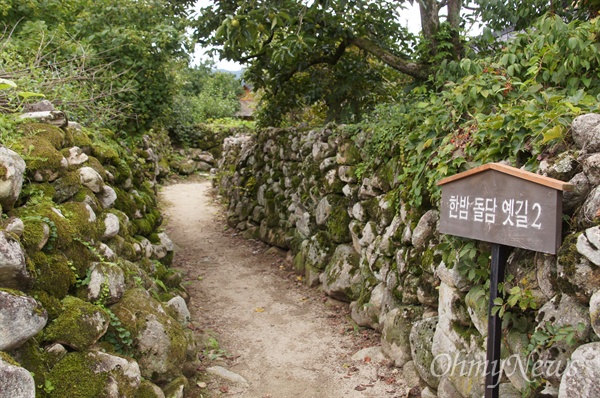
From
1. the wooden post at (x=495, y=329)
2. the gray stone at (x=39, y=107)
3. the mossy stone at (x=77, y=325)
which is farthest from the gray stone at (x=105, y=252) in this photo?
the wooden post at (x=495, y=329)

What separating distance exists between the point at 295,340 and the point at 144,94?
479cm

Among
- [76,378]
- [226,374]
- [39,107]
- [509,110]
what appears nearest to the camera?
[76,378]

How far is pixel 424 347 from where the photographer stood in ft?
12.7

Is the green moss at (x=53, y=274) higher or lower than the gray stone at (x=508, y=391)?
higher

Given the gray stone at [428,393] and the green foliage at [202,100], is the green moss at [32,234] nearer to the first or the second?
the gray stone at [428,393]

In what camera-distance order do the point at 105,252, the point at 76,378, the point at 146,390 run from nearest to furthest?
1. the point at 76,378
2. the point at 146,390
3. the point at 105,252

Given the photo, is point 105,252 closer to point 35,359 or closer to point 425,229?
point 35,359

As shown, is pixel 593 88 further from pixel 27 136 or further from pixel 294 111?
pixel 294 111

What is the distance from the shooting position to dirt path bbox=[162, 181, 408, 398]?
4.17m

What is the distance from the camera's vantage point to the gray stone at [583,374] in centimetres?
209

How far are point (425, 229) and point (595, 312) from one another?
1956mm

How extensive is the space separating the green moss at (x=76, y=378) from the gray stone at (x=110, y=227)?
1.48m

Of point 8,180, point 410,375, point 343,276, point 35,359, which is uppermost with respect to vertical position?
point 8,180

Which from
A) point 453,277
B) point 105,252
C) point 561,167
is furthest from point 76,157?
point 561,167
